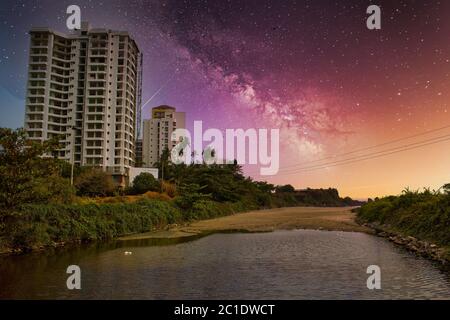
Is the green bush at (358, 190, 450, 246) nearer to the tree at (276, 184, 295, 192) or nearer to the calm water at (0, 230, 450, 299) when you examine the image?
the calm water at (0, 230, 450, 299)

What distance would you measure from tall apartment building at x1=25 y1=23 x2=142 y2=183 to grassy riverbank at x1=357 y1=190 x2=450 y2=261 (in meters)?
68.5

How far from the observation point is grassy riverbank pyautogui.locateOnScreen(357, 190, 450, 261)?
68.7 ft

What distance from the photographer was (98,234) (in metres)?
27.6

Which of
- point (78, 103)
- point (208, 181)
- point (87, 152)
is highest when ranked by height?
point (78, 103)

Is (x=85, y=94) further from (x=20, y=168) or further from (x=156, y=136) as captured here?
(x=20, y=168)

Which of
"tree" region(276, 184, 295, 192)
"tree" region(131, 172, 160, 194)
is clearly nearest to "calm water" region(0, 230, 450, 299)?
"tree" region(131, 172, 160, 194)

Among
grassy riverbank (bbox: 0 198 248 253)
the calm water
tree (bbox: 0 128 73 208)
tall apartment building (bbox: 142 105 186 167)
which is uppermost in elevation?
tall apartment building (bbox: 142 105 186 167)

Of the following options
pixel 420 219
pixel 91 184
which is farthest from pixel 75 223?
pixel 91 184

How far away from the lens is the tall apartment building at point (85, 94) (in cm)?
9575

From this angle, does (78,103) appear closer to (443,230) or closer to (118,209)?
(118,209)

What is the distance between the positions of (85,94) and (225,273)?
94.1 meters

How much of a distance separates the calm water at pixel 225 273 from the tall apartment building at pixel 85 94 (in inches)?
2988
